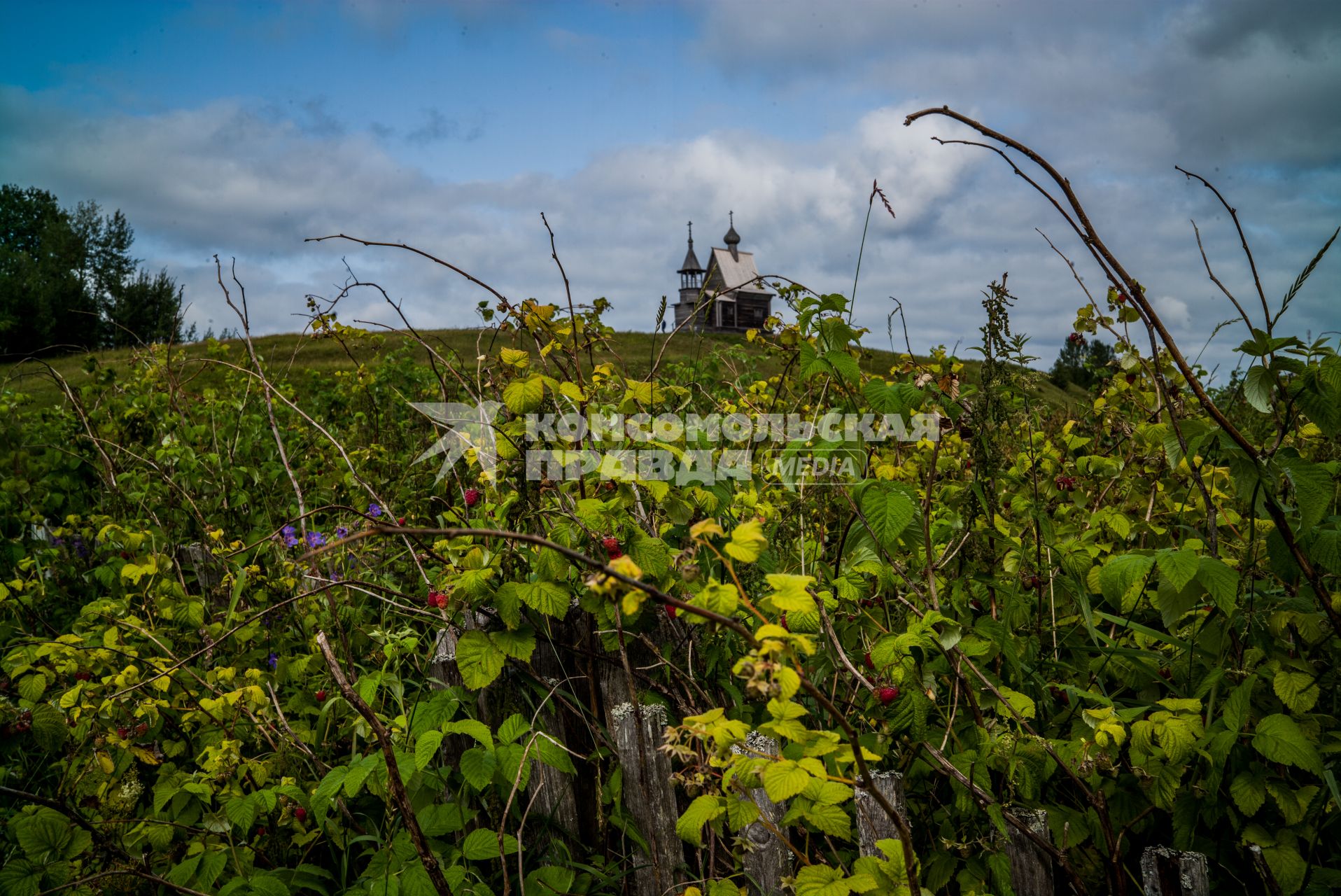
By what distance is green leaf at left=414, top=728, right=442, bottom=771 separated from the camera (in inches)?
61.1

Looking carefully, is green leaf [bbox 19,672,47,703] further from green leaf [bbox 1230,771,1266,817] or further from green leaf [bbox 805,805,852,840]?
green leaf [bbox 1230,771,1266,817]

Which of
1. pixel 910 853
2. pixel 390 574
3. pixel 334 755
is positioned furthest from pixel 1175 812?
pixel 390 574

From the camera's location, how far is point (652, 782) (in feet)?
5.51

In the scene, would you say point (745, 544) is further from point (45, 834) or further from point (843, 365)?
point (45, 834)

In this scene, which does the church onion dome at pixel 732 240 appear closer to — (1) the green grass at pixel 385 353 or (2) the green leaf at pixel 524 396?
(1) the green grass at pixel 385 353

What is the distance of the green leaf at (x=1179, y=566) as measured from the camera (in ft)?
4.50

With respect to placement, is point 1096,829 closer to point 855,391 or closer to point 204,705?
point 855,391

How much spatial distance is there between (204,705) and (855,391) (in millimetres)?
1920

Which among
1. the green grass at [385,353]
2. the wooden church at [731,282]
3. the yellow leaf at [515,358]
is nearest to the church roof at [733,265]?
the wooden church at [731,282]

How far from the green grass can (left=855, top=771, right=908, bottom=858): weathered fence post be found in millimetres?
1102

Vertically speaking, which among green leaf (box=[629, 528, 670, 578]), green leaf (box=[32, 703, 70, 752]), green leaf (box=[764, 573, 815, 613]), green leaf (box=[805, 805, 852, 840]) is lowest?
green leaf (box=[32, 703, 70, 752])

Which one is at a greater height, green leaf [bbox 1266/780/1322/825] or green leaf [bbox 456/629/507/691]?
green leaf [bbox 456/629/507/691]

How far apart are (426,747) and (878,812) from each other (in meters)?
0.91

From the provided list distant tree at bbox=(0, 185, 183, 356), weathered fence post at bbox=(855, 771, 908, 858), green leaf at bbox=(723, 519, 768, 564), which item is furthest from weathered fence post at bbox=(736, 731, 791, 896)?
distant tree at bbox=(0, 185, 183, 356)
